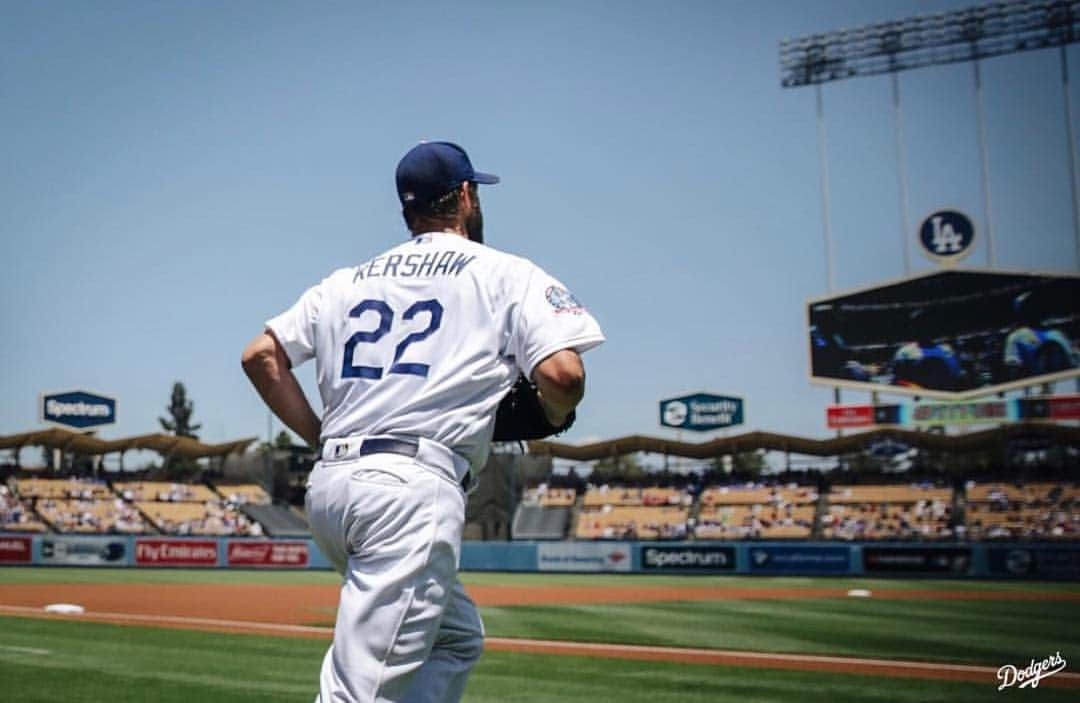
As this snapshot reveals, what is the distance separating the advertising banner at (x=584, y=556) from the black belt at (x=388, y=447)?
29057mm

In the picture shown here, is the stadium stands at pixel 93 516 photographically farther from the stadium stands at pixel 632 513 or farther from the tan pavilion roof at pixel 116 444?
the stadium stands at pixel 632 513

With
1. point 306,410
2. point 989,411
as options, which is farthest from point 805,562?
point 306,410

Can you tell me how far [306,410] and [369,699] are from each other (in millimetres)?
807

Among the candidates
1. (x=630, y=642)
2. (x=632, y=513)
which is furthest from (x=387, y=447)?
(x=632, y=513)

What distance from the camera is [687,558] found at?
100 feet

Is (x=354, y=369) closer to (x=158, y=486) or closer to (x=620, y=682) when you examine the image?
(x=620, y=682)

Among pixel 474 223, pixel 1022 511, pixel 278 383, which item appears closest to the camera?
pixel 278 383

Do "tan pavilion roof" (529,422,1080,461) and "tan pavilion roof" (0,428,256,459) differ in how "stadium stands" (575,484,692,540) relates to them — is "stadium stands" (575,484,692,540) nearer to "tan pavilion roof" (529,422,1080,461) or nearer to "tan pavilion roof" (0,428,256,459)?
"tan pavilion roof" (529,422,1080,461)

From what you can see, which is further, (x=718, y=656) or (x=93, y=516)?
(x=93, y=516)

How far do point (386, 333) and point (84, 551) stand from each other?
31.6 metres

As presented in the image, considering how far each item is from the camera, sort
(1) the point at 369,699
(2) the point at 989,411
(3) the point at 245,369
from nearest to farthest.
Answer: (1) the point at 369,699, (3) the point at 245,369, (2) the point at 989,411

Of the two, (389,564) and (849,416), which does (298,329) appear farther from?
(849,416)

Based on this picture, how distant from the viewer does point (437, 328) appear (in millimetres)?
2695

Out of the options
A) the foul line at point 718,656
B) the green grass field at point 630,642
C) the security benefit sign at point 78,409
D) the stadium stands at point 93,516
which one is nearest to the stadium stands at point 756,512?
the green grass field at point 630,642
